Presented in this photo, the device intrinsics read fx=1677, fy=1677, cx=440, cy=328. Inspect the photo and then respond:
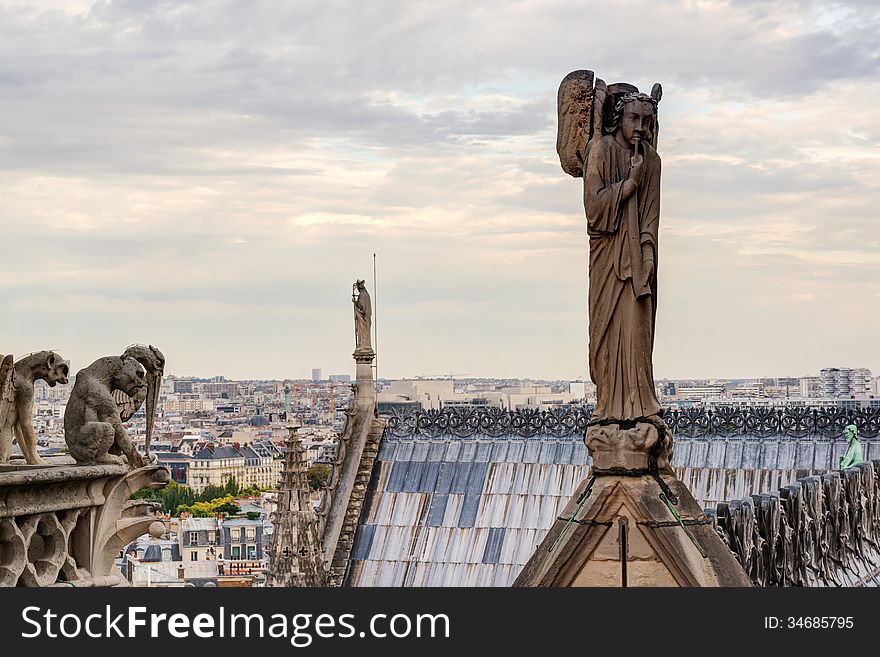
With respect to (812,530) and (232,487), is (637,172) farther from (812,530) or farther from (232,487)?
(232,487)

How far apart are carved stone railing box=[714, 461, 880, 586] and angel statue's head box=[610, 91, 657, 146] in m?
3.47

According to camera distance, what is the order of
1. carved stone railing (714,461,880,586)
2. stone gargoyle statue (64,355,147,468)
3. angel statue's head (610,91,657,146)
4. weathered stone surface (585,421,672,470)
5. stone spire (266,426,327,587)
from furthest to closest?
stone spire (266,426,327,587) → carved stone railing (714,461,880,586) → angel statue's head (610,91,657,146) → weathered stone surface (585,421,672,470) → stone gargoyle statue (64,355,147,468)

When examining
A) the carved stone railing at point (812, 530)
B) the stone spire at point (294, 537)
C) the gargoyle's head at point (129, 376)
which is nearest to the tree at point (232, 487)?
the stone spire at point (294, 537)

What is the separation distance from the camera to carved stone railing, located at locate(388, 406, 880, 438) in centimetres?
2586

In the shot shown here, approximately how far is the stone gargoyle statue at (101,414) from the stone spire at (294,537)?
49.1ft

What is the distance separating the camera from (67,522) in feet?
24.7

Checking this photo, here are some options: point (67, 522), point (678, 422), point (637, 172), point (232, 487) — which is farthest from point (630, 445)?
point (232, 487)

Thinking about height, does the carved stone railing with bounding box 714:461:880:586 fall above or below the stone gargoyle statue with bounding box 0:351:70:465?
below

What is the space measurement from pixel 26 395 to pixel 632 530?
3096 millimetres

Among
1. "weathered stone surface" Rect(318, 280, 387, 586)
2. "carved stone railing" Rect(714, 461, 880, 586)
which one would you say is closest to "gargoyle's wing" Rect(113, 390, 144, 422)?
"carved stone railing" Rect(714, 461, 880, 586)

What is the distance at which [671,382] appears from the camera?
2292 inches

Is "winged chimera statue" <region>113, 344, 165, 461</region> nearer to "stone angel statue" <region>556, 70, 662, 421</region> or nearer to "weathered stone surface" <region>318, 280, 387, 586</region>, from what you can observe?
"stone angel statue" <region>556, 70, 662, 421</region>

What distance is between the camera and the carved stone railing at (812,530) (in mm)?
12688
